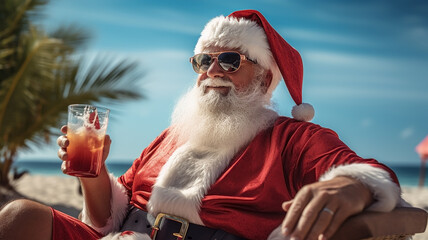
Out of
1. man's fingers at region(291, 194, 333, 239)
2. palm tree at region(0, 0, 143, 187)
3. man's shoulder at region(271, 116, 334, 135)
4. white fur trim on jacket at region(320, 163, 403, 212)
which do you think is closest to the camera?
man's fingers at region(291, 194, 333, 239)

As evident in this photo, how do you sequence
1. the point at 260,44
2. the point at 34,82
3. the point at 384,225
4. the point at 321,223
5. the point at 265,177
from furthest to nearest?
the point at 34,82 → the point at 260,44 → the point at 265,177 → the point at 384,225 → the point at 321,223

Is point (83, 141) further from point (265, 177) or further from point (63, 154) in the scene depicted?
point (265, 177)

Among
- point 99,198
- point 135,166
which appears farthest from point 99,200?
point 135,166

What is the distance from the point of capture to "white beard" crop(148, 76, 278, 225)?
2096mm

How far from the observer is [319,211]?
1377 millimetres

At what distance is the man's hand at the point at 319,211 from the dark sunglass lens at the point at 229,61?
109 cm

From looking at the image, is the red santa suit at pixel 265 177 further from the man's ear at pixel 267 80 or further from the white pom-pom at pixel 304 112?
the man's ear at pixel 267 80

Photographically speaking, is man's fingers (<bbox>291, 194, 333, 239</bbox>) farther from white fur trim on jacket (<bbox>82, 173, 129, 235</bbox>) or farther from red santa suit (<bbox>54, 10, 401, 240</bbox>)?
white fur trim on jacket (<bbox>82, 173, 129, 235</bbox>)

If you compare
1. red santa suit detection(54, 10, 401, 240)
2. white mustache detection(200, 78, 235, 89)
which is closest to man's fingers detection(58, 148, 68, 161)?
red santa suit detection(54, 10, 401, 240)

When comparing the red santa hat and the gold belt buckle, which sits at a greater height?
the red santa hat

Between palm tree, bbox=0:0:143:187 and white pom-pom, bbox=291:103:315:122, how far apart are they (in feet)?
15.9

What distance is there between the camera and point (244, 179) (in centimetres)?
207

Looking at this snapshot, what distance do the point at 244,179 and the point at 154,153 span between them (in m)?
0.66

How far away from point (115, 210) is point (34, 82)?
491cm
